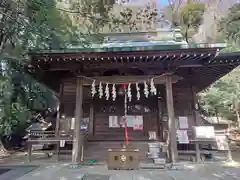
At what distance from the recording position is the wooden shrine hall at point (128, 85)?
455 cm

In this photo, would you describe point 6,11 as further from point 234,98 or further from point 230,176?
point 234,98

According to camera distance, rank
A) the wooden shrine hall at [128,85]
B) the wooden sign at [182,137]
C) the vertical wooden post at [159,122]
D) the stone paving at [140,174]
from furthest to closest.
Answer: the vertical wooden post at [159,122] → the wooden sign at [182,137] → the wooden shrine hall at [128,85] → the stone paving at [140,174]

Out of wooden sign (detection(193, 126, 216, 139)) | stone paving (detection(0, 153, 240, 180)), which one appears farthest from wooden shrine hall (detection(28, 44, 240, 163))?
wooden sign (detection(193, 126, 216, 139))

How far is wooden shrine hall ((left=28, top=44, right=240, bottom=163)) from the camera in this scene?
4.55 meters

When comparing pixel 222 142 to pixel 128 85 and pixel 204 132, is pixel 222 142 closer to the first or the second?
pixel 204 132

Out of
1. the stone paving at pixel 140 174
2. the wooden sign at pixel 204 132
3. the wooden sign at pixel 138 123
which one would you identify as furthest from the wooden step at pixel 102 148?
the wooden sign at pixel 204 132

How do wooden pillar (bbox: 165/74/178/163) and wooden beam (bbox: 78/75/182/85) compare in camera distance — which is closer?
wooden pillar (bbox: 165/74/178/163)

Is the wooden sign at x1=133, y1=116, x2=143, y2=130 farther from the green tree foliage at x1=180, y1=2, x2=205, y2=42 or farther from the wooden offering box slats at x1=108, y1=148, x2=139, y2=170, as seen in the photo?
the green tree foliage at x1=180, y1=2, x2=205, y2=42

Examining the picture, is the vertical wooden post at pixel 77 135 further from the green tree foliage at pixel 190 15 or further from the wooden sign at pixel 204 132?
the green tree foliage at pixel 190 15

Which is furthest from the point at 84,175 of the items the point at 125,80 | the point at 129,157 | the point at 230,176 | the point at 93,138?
the point at 230,176

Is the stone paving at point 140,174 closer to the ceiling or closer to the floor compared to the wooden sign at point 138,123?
closer to the floor

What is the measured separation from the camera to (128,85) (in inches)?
206

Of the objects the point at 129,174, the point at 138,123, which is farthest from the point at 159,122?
the point at 129,174

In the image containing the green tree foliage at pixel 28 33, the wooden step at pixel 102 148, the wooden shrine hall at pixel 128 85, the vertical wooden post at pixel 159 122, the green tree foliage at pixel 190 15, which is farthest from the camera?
the green tree foliage at pixel 190 15
